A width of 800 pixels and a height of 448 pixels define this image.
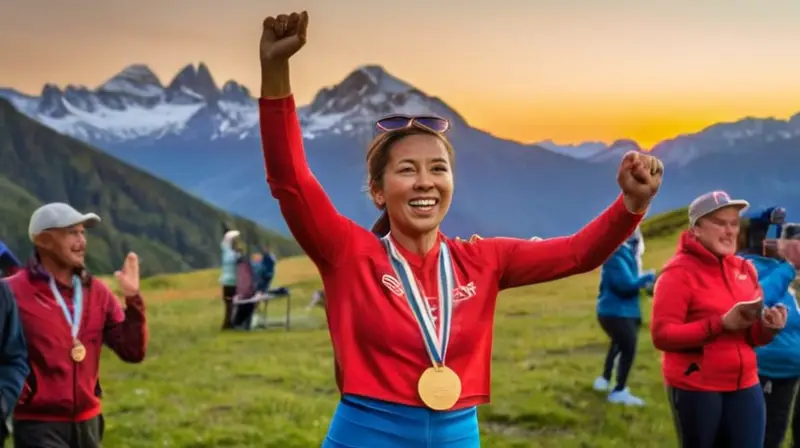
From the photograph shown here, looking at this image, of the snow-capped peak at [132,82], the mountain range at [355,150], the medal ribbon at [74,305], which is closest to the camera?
the medal ribbon at [74,305]

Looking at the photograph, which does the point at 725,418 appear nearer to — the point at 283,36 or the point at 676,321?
the point at 676,321

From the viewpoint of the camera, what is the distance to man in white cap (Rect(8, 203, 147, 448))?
4.59 metres

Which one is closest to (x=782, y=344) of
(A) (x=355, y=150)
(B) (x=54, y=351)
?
(B) (x=54, y=351)

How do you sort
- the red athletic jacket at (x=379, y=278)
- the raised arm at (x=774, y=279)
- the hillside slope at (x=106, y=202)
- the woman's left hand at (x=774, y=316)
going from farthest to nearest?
the hillside slope at (x=106, y=202) → the raised arm at (x=774, y=279) → the woman's left hand at (x=774, y=316) → the red athletic jacket at (x=379, y=278)

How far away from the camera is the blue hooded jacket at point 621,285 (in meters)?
8.86

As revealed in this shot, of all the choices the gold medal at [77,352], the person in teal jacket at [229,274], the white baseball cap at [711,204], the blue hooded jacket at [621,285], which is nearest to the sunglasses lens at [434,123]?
the white baseball cap at [711,204]

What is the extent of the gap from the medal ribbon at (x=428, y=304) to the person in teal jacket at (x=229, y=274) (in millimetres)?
14662

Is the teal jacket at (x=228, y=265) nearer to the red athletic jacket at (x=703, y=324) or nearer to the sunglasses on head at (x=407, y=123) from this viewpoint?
the red athletic jacket at (x=703, y=324)

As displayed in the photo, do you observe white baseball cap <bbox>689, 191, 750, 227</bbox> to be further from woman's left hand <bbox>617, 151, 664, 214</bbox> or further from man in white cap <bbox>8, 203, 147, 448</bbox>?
man in white cap <bbox>8, 203, 147, 448</bbox>

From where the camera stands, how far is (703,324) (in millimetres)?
4660

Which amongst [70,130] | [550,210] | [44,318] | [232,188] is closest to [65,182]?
[70,130]

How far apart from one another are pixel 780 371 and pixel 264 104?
166 inches

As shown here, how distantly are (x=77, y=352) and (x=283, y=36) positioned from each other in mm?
2858

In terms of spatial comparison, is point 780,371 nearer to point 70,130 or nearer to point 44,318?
point 44,318
